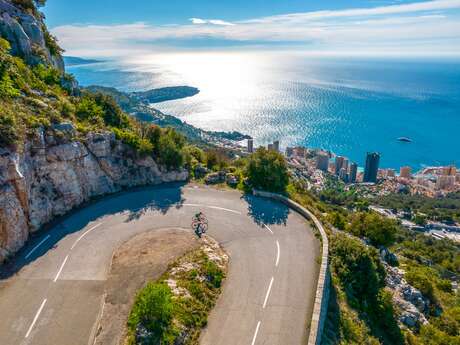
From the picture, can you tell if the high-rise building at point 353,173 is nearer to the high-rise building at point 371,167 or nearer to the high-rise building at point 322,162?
the high-rise building at point 371,167

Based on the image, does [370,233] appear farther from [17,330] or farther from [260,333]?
[17,330]

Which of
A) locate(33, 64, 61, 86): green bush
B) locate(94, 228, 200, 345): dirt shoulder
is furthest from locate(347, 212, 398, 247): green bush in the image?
locate(33, 64, 61, 86): green bush

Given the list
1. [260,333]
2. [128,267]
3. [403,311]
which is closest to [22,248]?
[128,267]

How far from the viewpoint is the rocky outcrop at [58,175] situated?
16656 millimetres

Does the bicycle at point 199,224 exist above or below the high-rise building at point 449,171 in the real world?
above

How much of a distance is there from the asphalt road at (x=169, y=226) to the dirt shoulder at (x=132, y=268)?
0.47 meters

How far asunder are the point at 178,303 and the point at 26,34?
30.4m

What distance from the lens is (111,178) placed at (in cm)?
2405

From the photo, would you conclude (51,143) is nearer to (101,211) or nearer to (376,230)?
(101,211)

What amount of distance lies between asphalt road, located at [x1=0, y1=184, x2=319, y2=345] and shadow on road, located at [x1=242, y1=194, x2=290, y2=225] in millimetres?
71

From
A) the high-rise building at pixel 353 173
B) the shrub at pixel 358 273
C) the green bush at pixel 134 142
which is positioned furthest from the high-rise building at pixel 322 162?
the shrub at pixel 358 273

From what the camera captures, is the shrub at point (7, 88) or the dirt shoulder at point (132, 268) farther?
the shrub at point (7, 88)

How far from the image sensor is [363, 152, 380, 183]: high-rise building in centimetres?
10350

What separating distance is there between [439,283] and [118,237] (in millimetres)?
29105
